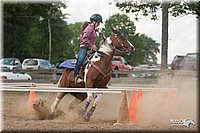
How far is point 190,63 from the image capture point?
49.4ft

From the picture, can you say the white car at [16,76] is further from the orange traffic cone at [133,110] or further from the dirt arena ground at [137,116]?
the orange traffic cone at [133,110]

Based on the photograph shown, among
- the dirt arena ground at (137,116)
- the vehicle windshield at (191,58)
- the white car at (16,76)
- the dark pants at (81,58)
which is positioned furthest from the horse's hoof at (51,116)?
the white car at (16,76)

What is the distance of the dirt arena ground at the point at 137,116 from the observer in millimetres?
8430

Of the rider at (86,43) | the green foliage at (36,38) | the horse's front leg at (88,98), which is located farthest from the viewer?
the green foliage at (36,38)

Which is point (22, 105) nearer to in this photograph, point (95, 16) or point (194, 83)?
point (95, 16)

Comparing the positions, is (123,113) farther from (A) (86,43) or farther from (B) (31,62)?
(B) (31,62)

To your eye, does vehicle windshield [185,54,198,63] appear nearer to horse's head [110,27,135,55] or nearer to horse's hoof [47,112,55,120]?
horse's head [110,27,135,55]

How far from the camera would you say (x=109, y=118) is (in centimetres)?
1080

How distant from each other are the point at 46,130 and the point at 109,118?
10.2 ft

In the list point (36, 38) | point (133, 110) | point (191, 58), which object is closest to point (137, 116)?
point (133, 110)

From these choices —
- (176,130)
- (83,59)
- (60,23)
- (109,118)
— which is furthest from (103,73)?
(60,23)

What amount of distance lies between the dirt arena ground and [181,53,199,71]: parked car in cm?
150

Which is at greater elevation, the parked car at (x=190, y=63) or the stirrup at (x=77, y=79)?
the parked car at (x=190, y=63)

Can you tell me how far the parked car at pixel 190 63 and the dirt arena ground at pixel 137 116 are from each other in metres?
1.50
